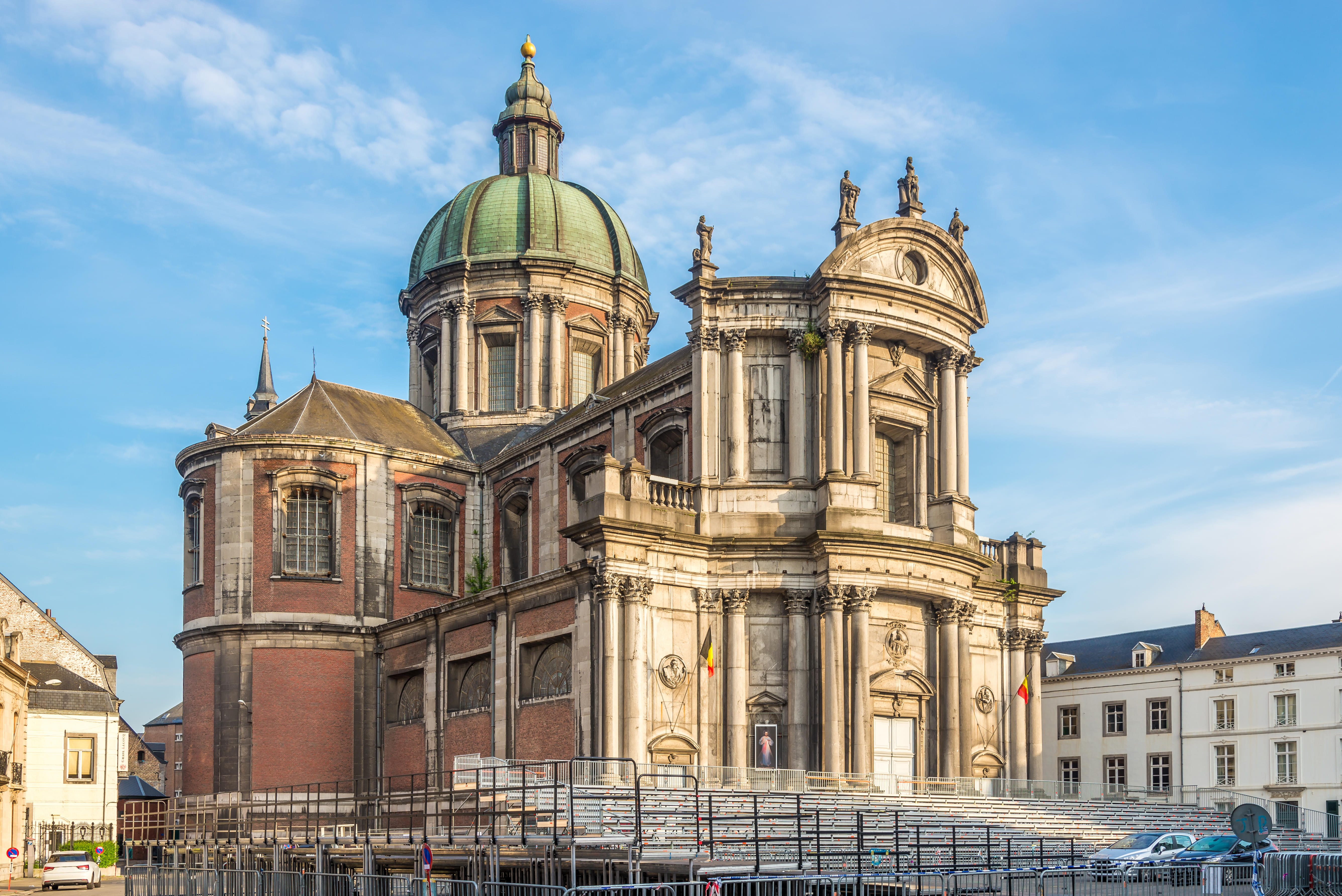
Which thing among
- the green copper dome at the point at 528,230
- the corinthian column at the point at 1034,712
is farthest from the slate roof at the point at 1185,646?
the green copper dome at the point at 528,230

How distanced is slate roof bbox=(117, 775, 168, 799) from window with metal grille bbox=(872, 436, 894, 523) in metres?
40.6

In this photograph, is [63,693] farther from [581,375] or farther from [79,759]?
[581,375]

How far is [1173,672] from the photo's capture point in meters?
56.8

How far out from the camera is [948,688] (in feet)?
113

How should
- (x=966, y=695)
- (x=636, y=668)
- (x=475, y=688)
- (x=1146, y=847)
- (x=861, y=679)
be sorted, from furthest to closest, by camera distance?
(x=475, y=688), (x=966, y=695), (x=861, y=679), (x=636, y=668), (x=1146, y=847)

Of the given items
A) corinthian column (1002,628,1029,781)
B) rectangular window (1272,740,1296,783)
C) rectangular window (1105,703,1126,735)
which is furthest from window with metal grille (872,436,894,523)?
rectangular window (1105,703,1126,735)

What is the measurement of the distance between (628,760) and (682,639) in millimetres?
11880

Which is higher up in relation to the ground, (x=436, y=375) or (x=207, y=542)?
(x=436, y=375)

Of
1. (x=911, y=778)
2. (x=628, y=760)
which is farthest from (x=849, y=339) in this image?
(x=628, y=760)

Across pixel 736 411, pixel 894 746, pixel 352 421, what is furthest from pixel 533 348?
pixel 894 746

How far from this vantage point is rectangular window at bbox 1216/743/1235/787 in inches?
2157

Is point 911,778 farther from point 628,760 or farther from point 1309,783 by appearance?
point 1309,783

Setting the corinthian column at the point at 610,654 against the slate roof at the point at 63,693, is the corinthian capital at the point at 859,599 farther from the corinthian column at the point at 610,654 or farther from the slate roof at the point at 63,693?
the slate roof at the point at 63,693

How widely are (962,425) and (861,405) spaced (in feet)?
13.6
